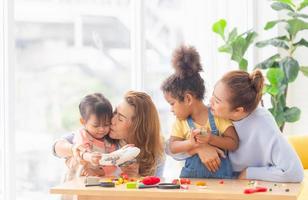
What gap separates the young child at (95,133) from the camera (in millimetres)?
2889

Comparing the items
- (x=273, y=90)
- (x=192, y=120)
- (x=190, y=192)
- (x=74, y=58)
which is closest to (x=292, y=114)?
(x=273, y=90)

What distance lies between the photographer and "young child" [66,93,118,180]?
289 cm

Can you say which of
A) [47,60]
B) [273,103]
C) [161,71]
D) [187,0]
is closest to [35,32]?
[47,60]

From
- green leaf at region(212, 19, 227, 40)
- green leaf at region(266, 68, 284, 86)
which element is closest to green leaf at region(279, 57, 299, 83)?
green leaf at region(266, 68, 284, 86)

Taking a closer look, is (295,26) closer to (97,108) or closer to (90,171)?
(97,108)

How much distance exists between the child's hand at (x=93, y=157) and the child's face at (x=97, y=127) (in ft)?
0.48

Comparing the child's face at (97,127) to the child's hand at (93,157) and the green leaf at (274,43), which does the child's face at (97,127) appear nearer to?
the child's hand at (93,157)

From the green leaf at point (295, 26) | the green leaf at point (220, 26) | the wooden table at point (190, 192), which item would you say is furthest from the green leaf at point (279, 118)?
the wooden table at point (190, 192)

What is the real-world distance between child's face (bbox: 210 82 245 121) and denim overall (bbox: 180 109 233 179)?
9 centimetres

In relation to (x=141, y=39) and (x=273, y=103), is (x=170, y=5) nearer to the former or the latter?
(x=141, y=39)

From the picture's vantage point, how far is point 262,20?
5.39 metres

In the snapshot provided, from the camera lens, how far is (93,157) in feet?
9.04

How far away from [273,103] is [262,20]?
774 mm

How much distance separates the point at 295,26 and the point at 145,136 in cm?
233
